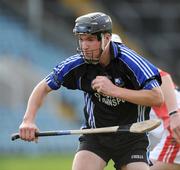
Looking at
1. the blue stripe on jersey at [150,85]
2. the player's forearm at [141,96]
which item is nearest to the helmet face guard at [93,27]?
the player's forearm at [141,96]

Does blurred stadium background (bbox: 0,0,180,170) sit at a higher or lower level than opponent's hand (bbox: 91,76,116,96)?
lower

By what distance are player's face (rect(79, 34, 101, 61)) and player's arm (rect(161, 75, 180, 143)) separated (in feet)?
3.14

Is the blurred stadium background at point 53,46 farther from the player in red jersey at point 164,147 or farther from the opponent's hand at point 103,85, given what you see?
the opponent's hand at point 103,85

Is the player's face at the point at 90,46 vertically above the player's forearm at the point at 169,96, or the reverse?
the player's face at the point at 90,46

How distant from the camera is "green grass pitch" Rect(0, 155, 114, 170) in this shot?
14.5 metres

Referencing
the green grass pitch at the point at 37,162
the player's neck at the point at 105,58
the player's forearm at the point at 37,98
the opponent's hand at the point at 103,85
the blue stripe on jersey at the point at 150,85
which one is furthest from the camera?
the green grass pitch at the point at 37,162

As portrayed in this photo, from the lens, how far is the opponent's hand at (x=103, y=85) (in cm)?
743

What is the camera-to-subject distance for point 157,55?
2406 centimetres

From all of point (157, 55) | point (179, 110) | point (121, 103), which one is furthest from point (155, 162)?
point (157, 55)

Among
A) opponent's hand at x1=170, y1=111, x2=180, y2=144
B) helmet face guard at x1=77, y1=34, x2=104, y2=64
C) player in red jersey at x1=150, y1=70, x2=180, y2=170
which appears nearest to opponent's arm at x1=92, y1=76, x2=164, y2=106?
helmet face guard at x1=77, y1=34, x2=104, y2=64

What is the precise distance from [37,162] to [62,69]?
8.47m

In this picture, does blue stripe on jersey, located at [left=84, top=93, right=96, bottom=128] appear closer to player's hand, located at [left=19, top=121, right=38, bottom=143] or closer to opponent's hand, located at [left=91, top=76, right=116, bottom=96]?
opponent's hand, located at [left=91, top=76, right=116, bottom=96]

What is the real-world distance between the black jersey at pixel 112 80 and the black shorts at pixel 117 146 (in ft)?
0.41

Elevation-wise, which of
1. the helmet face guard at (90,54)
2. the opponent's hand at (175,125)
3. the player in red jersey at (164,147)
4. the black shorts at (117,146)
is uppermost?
the helmet face guard at (90,54)
